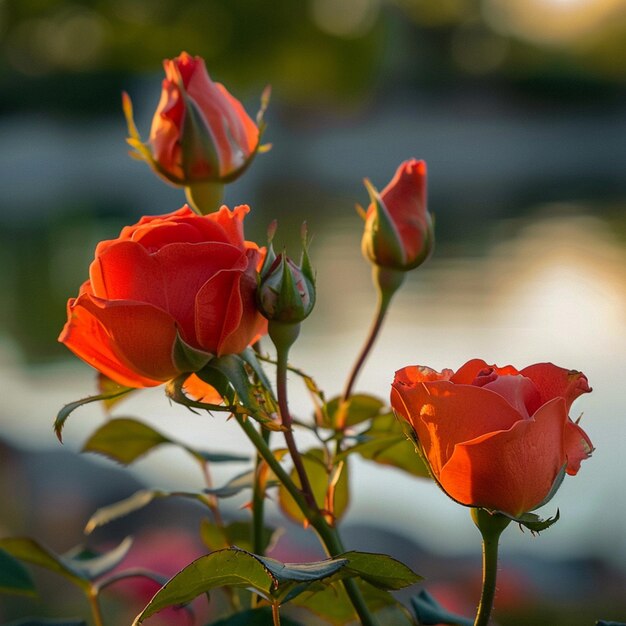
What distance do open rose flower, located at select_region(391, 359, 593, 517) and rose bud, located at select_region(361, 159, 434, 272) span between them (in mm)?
107

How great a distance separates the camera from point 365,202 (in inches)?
258

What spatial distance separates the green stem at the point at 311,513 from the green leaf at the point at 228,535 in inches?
3.1

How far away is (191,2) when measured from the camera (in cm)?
1003

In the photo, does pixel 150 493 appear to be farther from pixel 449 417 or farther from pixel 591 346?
pixel 591 346

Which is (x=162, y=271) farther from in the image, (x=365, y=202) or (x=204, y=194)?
(x=365, y=202)

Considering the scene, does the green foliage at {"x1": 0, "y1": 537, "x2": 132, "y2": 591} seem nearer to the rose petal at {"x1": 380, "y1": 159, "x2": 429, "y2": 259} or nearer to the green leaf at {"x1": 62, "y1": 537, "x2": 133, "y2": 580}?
the green leaf at {"x1": 62, "y1": 537, "x2": 133, "y2": 580}

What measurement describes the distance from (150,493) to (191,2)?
403 inches

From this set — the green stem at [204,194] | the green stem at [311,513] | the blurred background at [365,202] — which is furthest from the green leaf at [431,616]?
the blurred background at [365,202]

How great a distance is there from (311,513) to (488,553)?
4cm

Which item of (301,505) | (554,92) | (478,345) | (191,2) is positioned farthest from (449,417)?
(554,92)

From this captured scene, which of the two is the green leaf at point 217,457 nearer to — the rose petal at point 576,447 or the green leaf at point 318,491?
the green leaf at point 318,491

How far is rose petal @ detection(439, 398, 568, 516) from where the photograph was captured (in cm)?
18

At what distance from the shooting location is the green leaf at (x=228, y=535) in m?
0.31

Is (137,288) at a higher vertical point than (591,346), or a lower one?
higher
